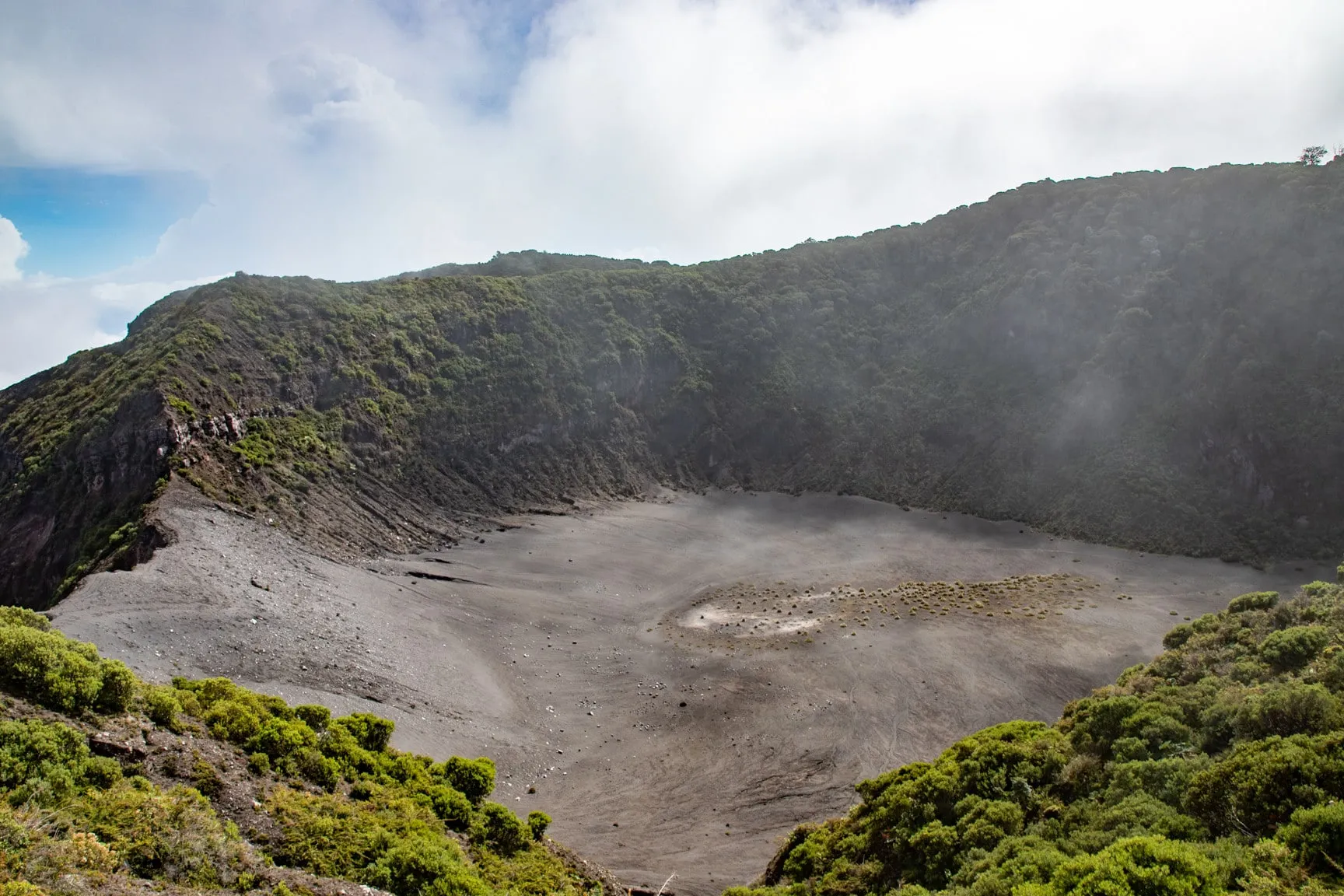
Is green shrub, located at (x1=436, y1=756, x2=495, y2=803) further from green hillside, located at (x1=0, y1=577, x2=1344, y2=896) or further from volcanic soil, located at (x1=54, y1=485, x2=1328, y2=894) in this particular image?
volcanic soil, located at (x1=54, y1=485, x2=1328, y2=894)

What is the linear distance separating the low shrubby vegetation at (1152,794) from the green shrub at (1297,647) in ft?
0.10

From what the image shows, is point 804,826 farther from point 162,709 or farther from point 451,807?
point 162,709

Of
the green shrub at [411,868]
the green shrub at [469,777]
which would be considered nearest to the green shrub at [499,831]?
the green shrub at [469,777]

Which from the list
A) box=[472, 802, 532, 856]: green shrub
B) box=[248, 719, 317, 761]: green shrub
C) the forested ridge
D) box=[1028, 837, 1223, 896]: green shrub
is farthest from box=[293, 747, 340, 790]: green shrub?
the forested ridge

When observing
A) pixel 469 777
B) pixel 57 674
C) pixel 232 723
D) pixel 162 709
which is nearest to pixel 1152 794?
pixel 469 777

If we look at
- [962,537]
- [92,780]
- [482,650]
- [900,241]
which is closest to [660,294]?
[900,241]

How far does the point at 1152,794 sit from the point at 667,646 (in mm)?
27529

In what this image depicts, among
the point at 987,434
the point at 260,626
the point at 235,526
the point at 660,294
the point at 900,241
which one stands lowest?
the point at 260,626

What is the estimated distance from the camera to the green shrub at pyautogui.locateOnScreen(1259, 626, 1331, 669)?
16.4 metres

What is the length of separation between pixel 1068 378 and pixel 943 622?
1265 inches

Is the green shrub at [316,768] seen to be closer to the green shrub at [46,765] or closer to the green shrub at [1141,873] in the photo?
the green shrub at [46,765]

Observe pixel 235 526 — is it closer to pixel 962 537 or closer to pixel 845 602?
pixel 845 602

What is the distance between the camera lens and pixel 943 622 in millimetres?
39781

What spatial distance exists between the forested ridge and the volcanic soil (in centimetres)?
490
